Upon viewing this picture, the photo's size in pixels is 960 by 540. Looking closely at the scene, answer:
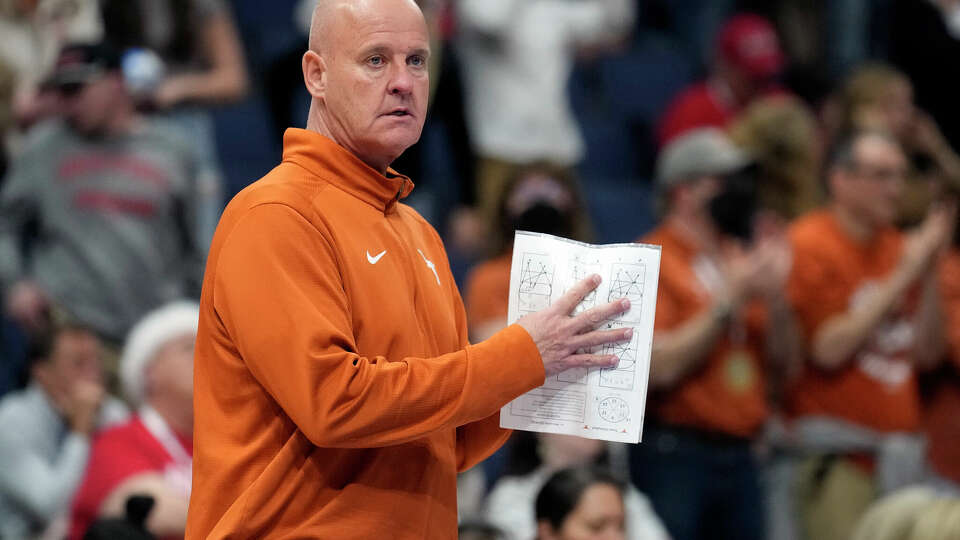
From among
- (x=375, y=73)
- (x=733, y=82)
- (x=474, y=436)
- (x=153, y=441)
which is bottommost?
(x=153, y=441)

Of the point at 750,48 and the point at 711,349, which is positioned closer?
the point at 711,349

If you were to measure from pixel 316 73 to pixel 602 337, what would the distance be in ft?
1.91

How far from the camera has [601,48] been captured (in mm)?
7281

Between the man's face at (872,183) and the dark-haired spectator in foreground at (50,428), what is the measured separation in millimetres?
2695

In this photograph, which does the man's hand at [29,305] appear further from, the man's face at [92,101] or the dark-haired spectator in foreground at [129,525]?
the dark-haired spectator in foreground at [129,525]

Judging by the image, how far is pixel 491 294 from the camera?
192 inches

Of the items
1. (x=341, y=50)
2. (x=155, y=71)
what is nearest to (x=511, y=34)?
(x=155, y=71)

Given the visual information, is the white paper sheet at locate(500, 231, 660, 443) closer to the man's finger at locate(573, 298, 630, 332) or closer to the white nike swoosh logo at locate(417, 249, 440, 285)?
the man's finger at locate(573, 298, 630, 332)

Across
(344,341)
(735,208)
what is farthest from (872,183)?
(344,341)

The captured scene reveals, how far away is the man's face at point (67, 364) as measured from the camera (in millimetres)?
4594

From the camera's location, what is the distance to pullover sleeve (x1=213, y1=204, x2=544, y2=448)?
189cm

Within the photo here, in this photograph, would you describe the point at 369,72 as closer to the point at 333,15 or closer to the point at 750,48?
the point at 333,15

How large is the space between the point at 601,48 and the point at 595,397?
534cm

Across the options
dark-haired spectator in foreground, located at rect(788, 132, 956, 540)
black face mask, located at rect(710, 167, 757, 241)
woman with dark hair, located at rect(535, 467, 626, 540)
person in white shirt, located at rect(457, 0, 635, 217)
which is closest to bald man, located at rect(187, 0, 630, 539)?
woman with dark hair, located at rect(535, 467, 626, 540)
